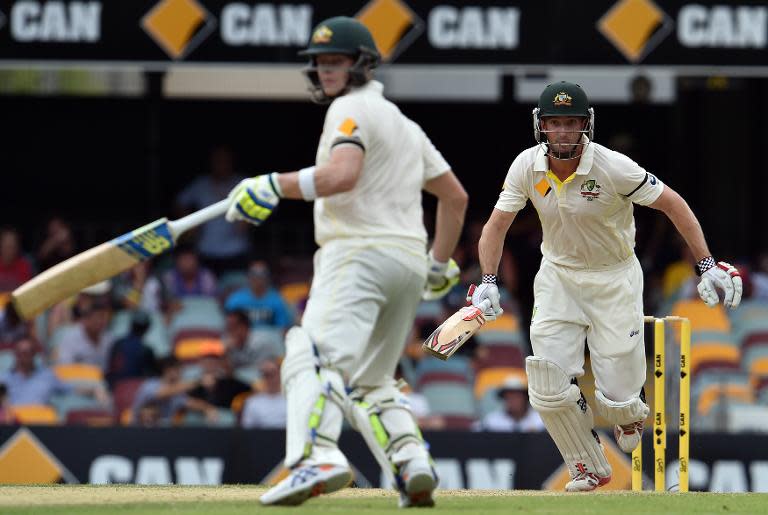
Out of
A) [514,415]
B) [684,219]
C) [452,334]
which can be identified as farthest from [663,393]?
[514,415]

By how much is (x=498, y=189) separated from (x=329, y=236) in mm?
9094

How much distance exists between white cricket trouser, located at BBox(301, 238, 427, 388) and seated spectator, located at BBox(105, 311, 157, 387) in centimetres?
618

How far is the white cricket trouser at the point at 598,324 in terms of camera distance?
749cm

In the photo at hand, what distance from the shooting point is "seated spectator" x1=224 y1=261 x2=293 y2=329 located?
12695 mm

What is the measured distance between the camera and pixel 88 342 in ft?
40.9

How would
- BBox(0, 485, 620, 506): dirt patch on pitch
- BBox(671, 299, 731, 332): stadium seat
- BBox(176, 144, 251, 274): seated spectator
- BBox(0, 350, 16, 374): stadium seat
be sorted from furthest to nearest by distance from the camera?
BBox(176, 144, 251, 274): seated spectator
BBox(671, 299, 731, 332): stadium seat
BBox(0, 350, 16, 374): stadium seat
BBox(0, 485, 620, 506): dirt patch on pitch

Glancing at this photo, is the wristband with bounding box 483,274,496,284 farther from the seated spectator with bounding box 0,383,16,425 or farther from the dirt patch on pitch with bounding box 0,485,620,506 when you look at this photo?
the seated spectator with bounding box 0,383,16,425

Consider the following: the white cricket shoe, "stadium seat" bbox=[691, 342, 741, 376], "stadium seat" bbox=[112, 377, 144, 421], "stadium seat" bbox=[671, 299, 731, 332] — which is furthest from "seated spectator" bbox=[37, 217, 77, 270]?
the white cricket shoe

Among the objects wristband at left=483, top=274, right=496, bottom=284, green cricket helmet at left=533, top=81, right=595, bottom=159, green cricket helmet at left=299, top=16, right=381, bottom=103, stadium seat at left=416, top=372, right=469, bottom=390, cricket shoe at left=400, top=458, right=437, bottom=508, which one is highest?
green cricket helmet at left=299, top=16, right=381, bottom=103

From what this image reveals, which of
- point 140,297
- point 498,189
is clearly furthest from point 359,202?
point 498,189

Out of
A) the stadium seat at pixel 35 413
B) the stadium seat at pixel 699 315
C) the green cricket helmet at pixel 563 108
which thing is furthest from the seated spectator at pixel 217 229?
the green cricket helmet at pixel 563 108

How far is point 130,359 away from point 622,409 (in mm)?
5693

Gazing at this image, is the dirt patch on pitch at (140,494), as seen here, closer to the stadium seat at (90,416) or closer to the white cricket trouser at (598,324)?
the white cricket trouser at (598,324)

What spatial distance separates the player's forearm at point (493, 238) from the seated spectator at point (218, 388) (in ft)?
14.8
